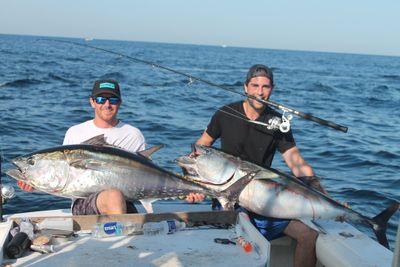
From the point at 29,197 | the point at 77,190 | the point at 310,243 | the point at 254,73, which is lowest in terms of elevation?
the point at 29,197

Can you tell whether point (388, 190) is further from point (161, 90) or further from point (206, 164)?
point (161, 90)

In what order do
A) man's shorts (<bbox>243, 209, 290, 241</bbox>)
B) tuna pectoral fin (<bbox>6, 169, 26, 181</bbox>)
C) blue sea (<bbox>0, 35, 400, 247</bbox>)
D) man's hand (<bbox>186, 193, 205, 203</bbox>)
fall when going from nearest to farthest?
tuna pectoral fin (<bbox>6, 169, 26, 181</bbox>), man's hand (<bbox>186, 193, 205, 203</bbox>), man's shorts (<bbox>243, 209, 290, 241</bbox>), blue sea (<bbox>0, 35, 400, 247</bbox>)

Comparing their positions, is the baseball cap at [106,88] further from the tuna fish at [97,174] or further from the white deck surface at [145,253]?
the white deck surface at [145,253]

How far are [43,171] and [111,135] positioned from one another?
3.42ft

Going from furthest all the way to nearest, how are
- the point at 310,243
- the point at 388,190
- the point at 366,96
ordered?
the point at 366,96, the point at 388,190, the point at 310,243

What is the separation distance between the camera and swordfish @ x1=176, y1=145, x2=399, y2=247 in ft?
12.8

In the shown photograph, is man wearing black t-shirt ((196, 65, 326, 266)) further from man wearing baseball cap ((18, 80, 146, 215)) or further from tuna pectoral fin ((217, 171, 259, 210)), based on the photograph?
tuna pectoral fin ((217, 171, 259, 210))

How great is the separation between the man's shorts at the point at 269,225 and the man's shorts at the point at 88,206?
3.25ft

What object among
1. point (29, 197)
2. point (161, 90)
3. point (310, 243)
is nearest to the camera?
point (310, 243)

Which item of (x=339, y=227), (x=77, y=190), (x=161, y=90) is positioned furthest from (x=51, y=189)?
(x=161, y=90)

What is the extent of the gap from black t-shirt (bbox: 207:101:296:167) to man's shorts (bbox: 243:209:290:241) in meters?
0.62

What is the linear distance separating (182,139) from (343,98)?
13.4m

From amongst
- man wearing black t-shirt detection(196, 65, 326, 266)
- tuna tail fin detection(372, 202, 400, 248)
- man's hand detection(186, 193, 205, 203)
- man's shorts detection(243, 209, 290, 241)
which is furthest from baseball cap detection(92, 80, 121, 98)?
tuna tail fin detection(372, 202, 400, 248)

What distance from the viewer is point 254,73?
483 centimetres
